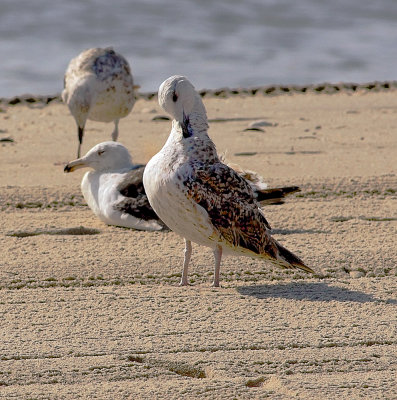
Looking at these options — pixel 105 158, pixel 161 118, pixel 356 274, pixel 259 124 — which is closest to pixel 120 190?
pixel 105 158

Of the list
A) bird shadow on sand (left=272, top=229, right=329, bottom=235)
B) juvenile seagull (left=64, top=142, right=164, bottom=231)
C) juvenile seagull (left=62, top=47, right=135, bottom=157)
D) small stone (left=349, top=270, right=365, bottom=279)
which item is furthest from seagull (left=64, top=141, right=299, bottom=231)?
juvenile seagull (left=62, top=47, right=135, bottom=157)

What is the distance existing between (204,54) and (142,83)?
2594 millimetres

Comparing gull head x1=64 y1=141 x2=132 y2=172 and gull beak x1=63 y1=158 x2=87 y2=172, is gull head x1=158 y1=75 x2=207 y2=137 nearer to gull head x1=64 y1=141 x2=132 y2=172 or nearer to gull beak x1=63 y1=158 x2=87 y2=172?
gull head x1=64 y1=141 x2=132 y2=172

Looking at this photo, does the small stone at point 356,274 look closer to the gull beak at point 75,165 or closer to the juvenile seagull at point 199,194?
the juvenile seagull at point 199,194

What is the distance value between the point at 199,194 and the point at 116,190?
5.73 ft

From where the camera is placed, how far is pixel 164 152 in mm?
4918

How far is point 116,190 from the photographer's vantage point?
20.9 ft

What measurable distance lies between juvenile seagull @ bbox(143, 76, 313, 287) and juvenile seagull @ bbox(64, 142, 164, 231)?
1105 millimetres

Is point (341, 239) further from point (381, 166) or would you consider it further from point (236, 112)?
point (236, 112)

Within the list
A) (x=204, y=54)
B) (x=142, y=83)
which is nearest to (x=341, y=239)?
(x=142, y=83)

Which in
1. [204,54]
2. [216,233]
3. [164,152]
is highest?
[204,54]

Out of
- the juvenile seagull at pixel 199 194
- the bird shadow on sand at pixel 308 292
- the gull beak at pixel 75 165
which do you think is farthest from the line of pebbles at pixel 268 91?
the bird shadow on sand at pixel 308 292

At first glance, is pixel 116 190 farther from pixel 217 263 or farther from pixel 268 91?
pixel 268 91

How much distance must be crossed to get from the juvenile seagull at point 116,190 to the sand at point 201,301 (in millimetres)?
96
